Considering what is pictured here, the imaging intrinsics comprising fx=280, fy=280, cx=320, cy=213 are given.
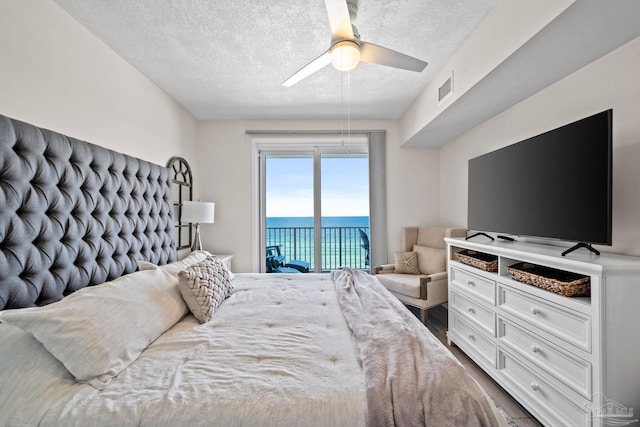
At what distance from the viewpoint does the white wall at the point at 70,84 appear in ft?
4.50

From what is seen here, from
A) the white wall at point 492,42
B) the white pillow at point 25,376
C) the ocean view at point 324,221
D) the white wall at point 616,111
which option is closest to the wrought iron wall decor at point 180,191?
the ocean view at point 324,221

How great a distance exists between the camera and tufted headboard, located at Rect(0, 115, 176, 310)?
121cm

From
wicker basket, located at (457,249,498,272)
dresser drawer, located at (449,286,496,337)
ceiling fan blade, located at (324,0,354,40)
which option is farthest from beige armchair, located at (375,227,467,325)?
ceiling fan blade, located at (324,0,354,40)

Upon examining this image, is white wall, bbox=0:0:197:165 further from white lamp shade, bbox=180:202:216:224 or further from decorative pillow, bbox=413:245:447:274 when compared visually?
decorative pillow, bbox=413:245:447:274

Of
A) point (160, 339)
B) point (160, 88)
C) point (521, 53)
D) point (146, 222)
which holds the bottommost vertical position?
point (160, 339)

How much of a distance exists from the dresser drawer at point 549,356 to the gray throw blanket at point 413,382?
76 cm

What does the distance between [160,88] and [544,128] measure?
335cm

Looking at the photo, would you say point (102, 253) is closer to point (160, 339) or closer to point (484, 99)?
point (160, 339)

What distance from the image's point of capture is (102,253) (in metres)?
1.71

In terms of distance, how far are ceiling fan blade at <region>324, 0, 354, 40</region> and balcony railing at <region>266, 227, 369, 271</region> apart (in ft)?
12.0

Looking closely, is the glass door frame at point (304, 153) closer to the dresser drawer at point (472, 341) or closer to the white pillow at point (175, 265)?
the white pillow at point (175, 265)

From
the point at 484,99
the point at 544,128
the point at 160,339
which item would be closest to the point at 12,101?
the point at 160,339

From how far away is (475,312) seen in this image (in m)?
2.18

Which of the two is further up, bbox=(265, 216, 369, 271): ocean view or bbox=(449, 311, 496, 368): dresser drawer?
bbox=(265, 216, 369, 271): ocean view
